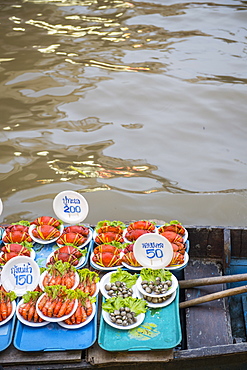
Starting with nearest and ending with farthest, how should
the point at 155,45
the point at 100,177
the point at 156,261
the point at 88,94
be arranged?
1. the point at 156,261
2. the point at 100,177
3. the point at 88,94
4. the point at 155,45

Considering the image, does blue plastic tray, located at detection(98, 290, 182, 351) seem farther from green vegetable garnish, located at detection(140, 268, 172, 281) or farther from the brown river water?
the brown river water

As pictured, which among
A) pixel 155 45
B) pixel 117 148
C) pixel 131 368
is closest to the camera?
pixel 131 368

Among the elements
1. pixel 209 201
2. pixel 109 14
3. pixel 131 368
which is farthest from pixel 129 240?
pixel 109 14

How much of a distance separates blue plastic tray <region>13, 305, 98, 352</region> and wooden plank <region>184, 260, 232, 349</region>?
83 centimetres

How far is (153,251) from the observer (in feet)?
11.7

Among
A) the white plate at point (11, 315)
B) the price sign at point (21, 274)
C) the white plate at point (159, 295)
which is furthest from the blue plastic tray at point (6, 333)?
the white plate at point (159, 295)

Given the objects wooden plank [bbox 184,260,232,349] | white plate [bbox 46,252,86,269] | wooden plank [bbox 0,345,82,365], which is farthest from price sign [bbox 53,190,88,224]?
wooden plank [bbox 0,345,82,365]

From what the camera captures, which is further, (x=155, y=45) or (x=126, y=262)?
(x=155, y=45)

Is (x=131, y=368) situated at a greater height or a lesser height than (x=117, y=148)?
greater

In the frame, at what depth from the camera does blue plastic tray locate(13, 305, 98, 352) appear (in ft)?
10.1

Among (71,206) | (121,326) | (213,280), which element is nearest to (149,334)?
(121,326)

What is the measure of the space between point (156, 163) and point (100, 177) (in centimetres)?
100

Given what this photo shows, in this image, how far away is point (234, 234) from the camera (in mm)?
4191

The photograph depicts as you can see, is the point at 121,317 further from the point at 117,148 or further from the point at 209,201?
the point at 117,148
